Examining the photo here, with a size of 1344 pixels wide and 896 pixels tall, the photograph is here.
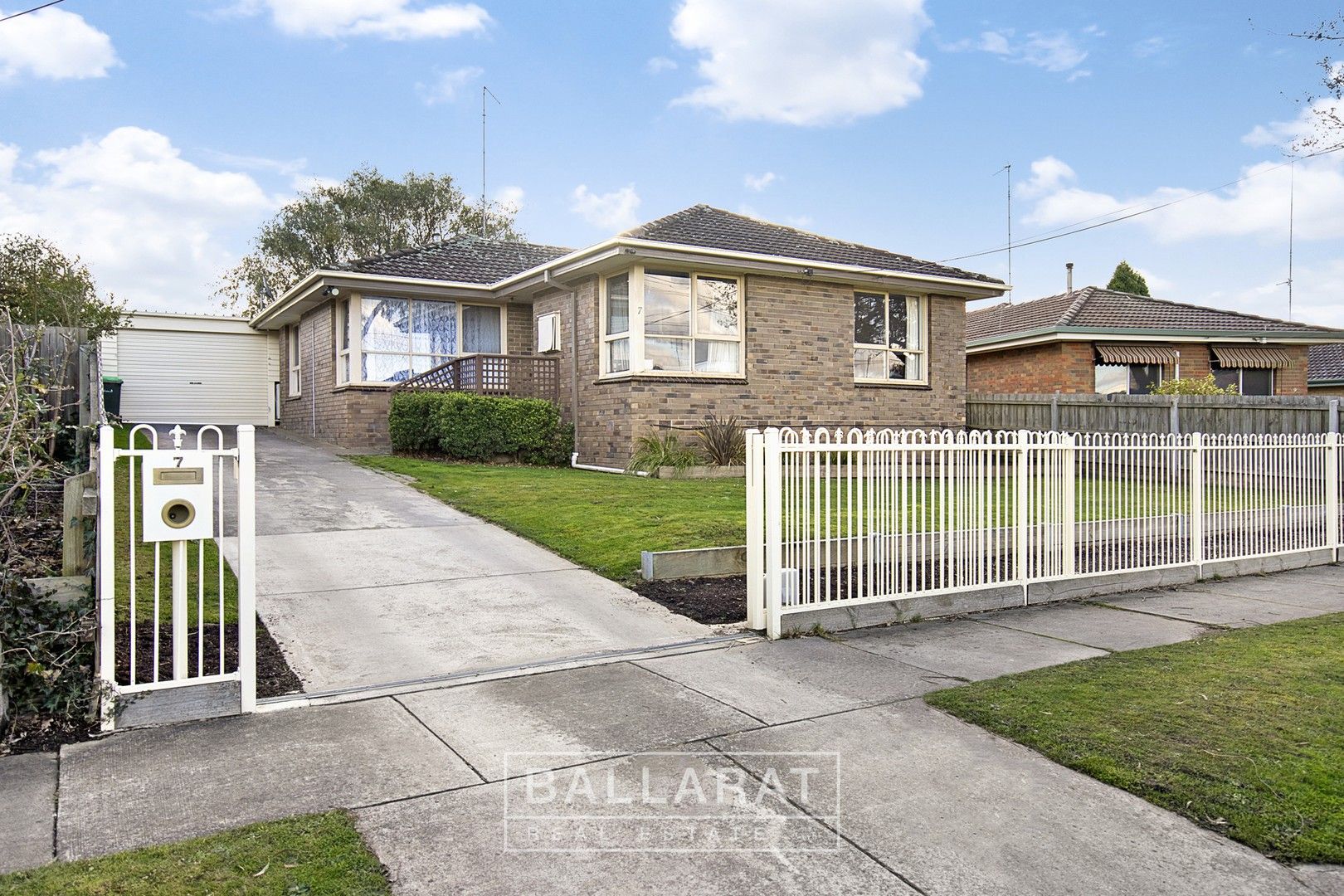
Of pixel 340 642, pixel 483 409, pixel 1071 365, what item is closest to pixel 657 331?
pixel 483 409

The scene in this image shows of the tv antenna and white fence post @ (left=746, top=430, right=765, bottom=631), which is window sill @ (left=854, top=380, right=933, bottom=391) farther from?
white fence post @ (left=746, top=430, right=765, bottom=631)

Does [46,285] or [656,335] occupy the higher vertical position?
[46,285]

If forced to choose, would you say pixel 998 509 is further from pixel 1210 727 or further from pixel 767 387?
pixel 767 387

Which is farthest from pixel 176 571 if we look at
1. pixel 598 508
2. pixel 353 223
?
pixel 353 223

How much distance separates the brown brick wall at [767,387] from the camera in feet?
52.3

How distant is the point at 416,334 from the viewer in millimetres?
20062

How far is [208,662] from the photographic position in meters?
5.47

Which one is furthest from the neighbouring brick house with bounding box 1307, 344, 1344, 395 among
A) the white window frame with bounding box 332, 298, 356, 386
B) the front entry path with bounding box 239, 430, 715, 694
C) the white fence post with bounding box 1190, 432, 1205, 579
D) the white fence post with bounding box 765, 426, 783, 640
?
the front entry path with bounding box 239, 430, 715, 694

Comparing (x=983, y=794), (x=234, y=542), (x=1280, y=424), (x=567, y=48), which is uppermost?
(x=567, y=48)

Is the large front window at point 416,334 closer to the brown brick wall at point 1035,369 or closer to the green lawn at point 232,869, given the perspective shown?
the brown brick wall at point 1035,369

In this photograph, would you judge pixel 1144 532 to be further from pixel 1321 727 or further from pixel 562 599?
pixel 562 599

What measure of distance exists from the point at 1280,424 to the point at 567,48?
14211 mm

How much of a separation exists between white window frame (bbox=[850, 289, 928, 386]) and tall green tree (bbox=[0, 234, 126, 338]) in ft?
45.5

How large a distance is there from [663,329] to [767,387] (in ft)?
7.44
